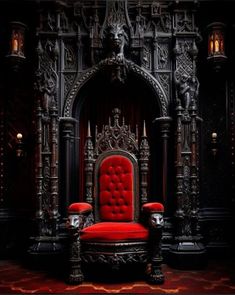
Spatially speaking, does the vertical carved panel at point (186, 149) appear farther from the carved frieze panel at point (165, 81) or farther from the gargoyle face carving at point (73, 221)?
the gargoyle face carving at point (73, 221)

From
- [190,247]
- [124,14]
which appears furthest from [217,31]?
[190,247]

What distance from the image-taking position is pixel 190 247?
4.72 metres

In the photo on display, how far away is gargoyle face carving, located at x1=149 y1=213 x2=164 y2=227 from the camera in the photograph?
395cm

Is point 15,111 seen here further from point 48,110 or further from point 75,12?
point 75,12

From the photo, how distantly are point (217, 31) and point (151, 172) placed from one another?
211 centimetres

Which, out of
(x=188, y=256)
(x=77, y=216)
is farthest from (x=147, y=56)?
(x=188, y=256)

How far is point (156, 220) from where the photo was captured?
3963 mm

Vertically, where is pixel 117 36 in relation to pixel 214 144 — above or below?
above

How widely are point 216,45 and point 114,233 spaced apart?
2880mm

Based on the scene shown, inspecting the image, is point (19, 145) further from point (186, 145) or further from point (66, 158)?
point (186, 145)

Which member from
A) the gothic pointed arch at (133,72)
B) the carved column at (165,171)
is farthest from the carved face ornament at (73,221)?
the gothic pointed arch at (133,72)

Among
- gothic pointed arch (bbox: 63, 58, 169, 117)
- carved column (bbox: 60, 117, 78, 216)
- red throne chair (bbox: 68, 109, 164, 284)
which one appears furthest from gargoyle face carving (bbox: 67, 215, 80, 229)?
gothic pointed arch (bbox: 63, 58, 169, 117)

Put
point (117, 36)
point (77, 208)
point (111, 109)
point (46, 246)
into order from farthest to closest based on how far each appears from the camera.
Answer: point (111, 109), point (117, 36), point (46, 246), point (77, 208)

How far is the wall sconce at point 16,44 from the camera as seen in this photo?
5.04m
